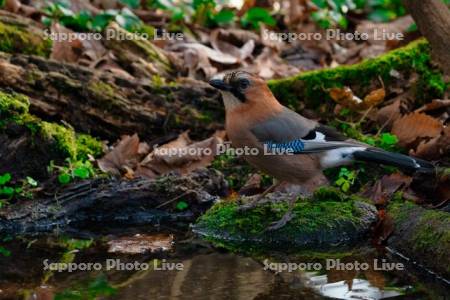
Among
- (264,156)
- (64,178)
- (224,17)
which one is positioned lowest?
(64,178)

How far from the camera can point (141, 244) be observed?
20.3ft

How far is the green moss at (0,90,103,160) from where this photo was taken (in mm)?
7113

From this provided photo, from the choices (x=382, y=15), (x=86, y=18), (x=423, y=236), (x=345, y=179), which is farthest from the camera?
(x=382, y=15)

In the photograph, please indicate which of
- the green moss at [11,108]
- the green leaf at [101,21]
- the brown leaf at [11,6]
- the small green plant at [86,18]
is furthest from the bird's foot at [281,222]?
the brown leaf at [11,6]

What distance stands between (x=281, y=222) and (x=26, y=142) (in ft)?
7.56

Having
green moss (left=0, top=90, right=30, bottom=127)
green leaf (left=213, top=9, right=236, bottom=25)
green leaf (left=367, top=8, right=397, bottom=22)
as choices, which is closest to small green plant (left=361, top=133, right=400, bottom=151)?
green moss (left=0, top=90, right=30, bottom=127)

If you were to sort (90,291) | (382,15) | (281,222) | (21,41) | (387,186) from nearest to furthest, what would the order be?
(90,291), (281,222), (387,186), (21,41), (382,15)

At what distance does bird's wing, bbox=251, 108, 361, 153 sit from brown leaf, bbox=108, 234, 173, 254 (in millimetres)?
1016

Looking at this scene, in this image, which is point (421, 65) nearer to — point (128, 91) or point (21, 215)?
point (128, 91)

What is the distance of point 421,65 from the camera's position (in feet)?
27.1

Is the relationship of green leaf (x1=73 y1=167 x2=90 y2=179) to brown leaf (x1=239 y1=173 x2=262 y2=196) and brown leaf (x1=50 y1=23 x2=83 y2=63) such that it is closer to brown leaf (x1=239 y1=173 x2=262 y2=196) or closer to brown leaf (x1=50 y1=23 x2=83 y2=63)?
brown leaf (x1=239 y1=173 x2=262 y2=196)

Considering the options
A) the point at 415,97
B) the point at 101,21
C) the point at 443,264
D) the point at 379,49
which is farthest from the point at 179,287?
the point at 379,49

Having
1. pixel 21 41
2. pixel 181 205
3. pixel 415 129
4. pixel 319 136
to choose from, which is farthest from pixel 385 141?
pixel 21 41

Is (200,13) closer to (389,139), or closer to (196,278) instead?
(389,139)
